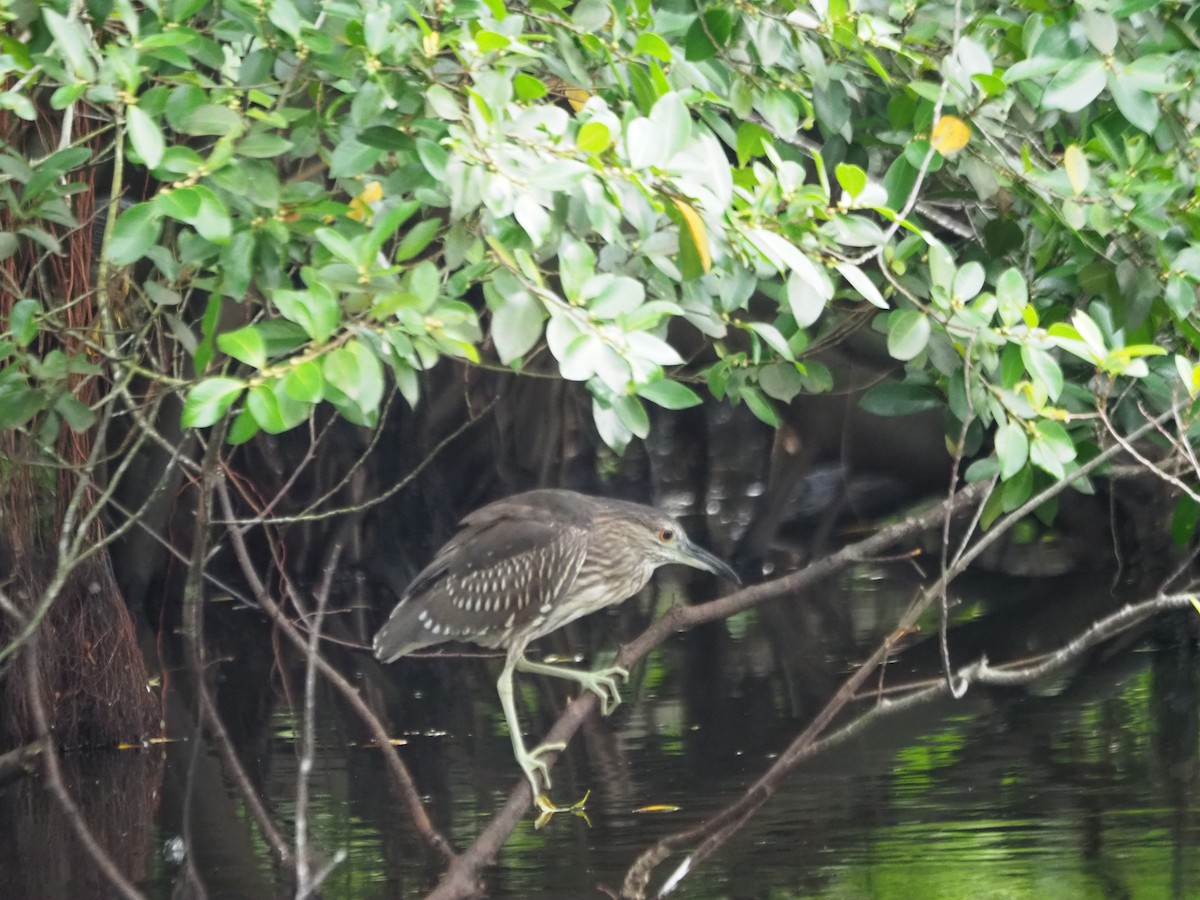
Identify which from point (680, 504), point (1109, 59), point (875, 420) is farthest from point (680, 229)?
point (680, 504)

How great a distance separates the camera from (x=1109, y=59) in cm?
225

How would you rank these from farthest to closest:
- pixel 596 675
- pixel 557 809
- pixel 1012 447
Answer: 1. pixel 557 809
2. pixel 596 675
3. pixel 1012 447

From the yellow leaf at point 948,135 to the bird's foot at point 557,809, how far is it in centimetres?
173

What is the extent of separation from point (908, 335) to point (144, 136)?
117 cm

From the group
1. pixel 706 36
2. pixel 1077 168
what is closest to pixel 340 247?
pixel 706 36

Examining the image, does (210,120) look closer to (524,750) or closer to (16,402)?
(16,402)

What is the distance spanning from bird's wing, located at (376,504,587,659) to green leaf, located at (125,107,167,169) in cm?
221

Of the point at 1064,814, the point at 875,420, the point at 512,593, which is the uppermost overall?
the point at 875,420

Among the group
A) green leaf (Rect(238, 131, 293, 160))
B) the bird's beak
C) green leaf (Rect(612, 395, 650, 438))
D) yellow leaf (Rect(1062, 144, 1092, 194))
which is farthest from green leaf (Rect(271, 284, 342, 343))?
the bird's beak

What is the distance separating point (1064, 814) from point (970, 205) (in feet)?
4.66

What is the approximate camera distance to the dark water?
3.00 meters

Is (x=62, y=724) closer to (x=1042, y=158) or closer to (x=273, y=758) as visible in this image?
(x=273, y=758)

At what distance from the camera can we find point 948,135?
88.9 inches

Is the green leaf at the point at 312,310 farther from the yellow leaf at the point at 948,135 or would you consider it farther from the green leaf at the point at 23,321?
the yellow leaf at the point at 948,135
